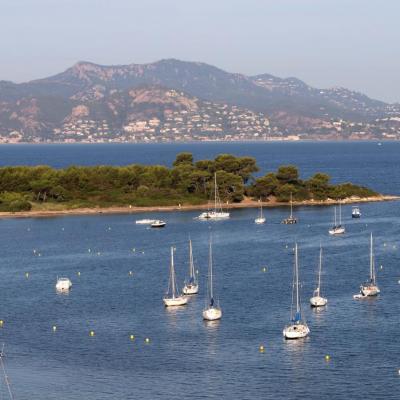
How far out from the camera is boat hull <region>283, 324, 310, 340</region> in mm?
86312

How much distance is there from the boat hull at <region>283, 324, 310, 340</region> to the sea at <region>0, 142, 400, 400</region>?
0.74m

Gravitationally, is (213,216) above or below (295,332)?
above

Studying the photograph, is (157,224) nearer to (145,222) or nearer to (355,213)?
(145,222)

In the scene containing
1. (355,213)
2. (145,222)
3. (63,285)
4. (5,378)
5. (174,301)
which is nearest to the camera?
(5,378)

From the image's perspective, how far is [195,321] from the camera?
94.8m

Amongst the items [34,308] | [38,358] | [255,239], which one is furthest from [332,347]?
[255,239]

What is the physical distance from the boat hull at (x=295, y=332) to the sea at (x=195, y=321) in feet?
2.43

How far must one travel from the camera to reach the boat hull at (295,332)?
86312 mm

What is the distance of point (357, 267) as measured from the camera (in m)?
123

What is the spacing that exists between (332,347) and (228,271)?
3956 centimetres

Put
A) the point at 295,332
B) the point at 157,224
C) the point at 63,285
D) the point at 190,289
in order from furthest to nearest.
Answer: the point at 157,224, the point at 63,285, the point at 190,289, the point at 295,332

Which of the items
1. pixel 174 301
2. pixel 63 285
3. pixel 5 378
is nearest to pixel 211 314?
pixel 174 301

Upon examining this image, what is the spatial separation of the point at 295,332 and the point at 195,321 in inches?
477

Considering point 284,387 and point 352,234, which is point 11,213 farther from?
point 284,387
